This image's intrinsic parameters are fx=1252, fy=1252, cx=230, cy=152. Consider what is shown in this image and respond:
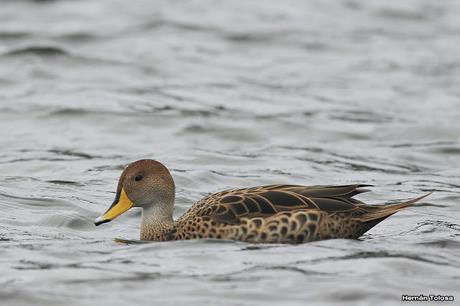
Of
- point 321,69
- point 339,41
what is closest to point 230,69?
point 321,69

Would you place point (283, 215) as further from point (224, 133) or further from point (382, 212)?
point (224, 133)

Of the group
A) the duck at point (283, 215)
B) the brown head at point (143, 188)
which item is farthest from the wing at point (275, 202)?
the brown head at point (143, 188)

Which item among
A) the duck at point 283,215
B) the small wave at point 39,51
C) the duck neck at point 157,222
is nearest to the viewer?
the duck at point 283,215

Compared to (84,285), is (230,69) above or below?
above

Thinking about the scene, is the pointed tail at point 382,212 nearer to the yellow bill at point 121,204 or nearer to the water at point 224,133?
the water at point 224,133

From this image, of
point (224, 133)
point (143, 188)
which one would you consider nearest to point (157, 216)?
point (143, 188)

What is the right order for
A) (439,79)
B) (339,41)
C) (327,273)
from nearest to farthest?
1. (327,273)
2. (439,79)
3. (339,41)

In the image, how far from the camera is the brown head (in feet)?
34.1

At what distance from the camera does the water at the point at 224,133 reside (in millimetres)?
9031

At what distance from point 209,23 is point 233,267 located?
49.2ft

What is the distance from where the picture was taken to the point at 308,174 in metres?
14.1

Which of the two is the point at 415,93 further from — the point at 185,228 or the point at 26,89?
the point at 185,228

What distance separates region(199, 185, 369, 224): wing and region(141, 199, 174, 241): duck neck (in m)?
0.42

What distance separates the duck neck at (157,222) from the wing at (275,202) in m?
0.42
